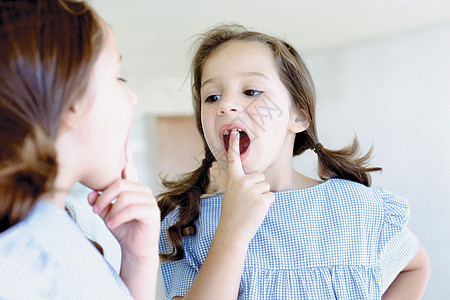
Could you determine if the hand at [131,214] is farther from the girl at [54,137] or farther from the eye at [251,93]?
the eye at [251,93]

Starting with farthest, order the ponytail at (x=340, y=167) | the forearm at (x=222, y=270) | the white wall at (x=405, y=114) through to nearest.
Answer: the white wall at (x=405, y=114)
the ponytail at (x=340, y=167)
the forearm at (x=222, y=270)

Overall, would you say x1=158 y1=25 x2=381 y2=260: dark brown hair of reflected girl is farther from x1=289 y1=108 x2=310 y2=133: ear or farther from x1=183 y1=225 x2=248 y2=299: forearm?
x1=183 y1=225 x2=248 y2=299: forearm

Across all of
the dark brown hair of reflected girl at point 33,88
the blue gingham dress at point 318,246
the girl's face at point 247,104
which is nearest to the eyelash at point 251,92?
the girl's face at point 247,104

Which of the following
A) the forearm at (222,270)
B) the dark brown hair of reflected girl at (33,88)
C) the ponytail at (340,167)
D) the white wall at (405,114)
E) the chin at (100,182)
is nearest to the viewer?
the dark brown hair of reflected girl at (33,88)

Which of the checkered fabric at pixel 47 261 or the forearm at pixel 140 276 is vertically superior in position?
the checkered fabric at pixel 47 261

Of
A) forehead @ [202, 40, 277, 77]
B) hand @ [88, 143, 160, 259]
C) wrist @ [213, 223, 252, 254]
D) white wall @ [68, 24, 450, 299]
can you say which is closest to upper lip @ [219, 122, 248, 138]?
forehead @ [202, 40, 277, 77]

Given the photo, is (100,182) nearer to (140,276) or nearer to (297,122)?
(140,276)

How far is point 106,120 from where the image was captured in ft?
1.97

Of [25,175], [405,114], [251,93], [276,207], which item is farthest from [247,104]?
[405,114]

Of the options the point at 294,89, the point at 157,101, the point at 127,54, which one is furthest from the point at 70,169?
the point at 157,101

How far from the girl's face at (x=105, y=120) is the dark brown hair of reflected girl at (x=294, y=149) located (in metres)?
0.48

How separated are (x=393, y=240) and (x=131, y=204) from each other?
2.36 ft

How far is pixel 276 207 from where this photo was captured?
3.56ft

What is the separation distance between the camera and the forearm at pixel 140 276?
680mm
